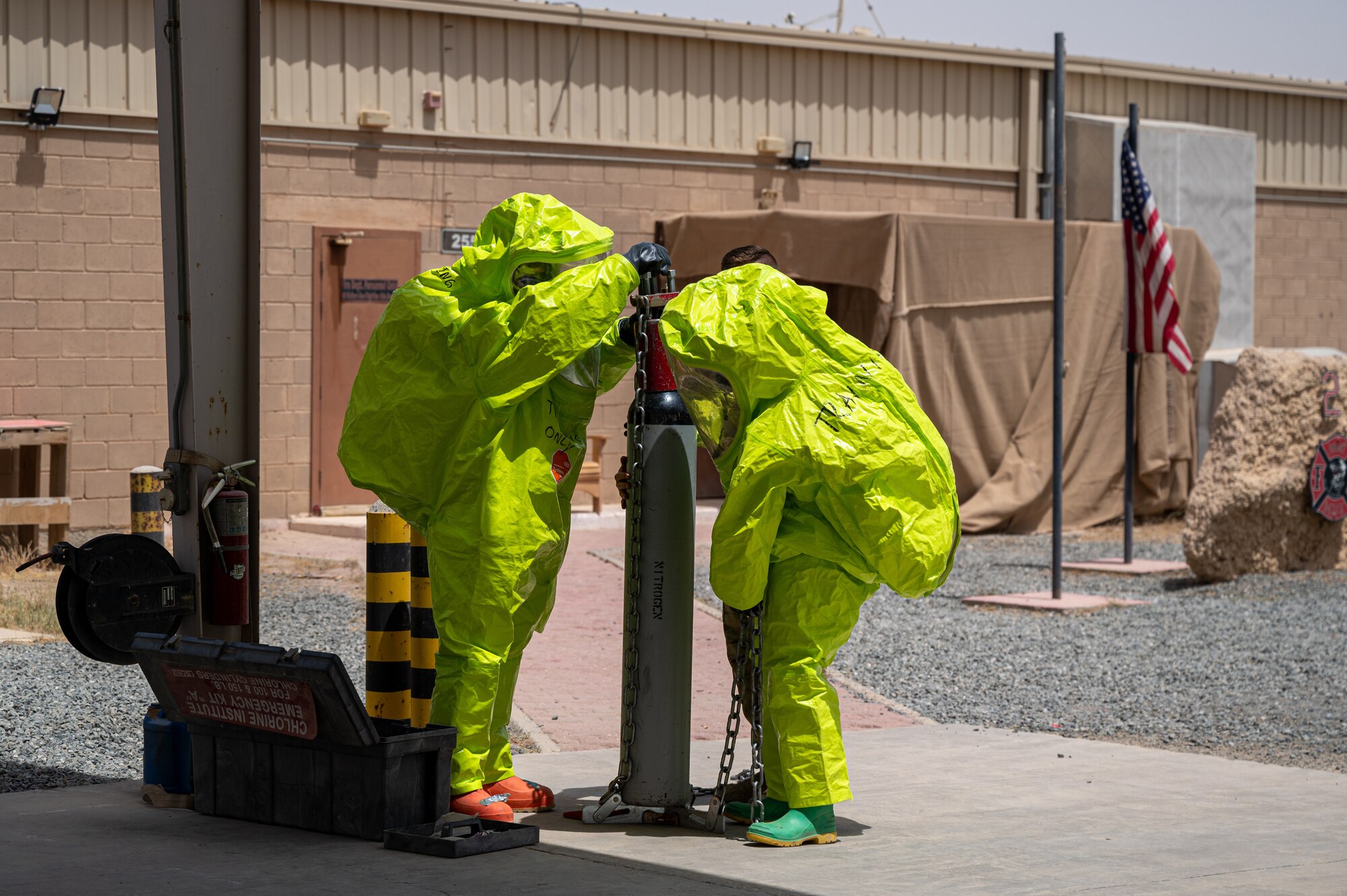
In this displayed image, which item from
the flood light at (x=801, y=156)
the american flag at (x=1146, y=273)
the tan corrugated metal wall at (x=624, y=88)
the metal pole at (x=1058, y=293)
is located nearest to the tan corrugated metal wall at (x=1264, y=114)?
the tan corrugated metal wall at (x=624, y=88)

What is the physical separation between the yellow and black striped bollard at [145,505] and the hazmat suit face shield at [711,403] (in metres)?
2.46

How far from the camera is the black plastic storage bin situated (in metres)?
4.72

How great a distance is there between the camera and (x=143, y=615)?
5.24 m

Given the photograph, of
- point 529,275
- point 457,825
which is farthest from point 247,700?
point 529,275

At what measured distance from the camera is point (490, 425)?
509 centimetres

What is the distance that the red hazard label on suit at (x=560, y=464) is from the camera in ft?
17.0

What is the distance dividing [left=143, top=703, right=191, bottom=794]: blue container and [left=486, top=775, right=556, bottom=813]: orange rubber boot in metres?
0.98

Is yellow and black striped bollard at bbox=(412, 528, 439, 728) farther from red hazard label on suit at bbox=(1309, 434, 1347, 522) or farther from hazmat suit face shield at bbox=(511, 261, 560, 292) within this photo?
red hazard label on suit at bbox=(1309, 434, 1347, 522)

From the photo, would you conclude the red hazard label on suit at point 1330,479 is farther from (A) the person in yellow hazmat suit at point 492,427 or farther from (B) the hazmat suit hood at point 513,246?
(B) the hazmat suit hood at point 513,246

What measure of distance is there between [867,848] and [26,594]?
6.85m

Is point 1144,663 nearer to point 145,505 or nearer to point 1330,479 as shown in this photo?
point 1330,479

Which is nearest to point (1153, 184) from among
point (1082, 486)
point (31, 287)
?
point (1082, 486)

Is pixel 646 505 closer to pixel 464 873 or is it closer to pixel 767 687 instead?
pixel 767 687

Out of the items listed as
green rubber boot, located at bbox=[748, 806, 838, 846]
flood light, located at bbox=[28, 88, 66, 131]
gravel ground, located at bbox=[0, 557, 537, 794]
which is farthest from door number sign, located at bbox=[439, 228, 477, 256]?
green rubber boot, located at bbox=[748, 806, 838, 846]
